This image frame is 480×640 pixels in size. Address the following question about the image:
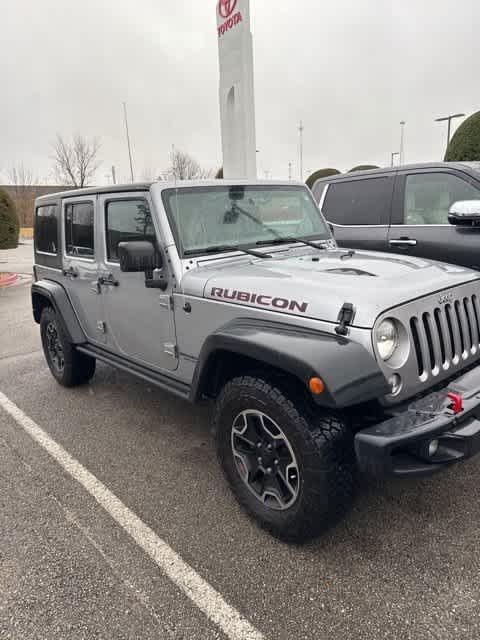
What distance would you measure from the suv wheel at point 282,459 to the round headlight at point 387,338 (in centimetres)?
38

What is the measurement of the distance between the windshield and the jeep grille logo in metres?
1.28

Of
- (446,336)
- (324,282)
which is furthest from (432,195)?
(324,282)

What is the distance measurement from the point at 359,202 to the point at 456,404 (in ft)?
11.6

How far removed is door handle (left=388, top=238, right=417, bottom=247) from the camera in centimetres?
467

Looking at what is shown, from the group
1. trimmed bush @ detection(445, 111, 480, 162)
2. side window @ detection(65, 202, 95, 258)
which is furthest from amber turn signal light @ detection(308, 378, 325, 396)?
trimmed bush @ detection(445, 111, 480, 162)

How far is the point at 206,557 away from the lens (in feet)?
7.70

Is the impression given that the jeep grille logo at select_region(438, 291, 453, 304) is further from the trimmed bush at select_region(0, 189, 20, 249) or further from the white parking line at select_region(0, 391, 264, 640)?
the trimmed bush at select_region(0, 189, 20, 249)

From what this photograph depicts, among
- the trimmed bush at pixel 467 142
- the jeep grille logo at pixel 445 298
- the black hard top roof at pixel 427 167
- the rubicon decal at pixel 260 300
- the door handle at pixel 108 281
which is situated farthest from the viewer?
the trimmed bush at pixel 467 142

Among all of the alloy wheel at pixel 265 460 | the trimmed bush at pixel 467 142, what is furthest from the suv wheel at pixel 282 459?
the trimmed bush at pixel 467 142

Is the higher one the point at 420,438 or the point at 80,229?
the point at 80,229

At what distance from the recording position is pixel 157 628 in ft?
6.41

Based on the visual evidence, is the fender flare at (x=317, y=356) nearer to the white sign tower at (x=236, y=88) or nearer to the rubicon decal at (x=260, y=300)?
the rubicon decal at (x=260, y=300)

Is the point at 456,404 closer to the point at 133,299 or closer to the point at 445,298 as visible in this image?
the point at 445,298

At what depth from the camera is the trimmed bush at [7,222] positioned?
1465 centimetres
